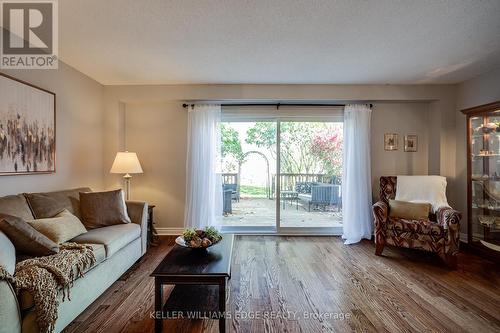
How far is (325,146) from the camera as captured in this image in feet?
13.4

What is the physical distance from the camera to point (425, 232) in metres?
2.88

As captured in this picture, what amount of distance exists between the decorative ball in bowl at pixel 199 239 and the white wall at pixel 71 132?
1826 mm

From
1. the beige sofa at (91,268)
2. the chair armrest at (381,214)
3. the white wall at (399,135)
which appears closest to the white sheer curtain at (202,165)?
the beige sofa at (91,268)

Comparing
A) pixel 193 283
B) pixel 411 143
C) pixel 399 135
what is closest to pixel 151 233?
pixel 193 283

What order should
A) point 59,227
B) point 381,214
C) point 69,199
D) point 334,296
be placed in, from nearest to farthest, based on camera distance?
1. point 59,227
2. point 334,296
3. point 69,199
4. point 381,214

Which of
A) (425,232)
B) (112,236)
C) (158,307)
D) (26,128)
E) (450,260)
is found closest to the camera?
(158,307)

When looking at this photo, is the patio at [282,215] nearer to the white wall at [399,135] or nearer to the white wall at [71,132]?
the white wall at [399,135]

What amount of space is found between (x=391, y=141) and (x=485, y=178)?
127 cm

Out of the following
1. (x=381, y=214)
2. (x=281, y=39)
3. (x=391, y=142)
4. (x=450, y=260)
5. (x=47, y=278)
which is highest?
(x=281, y=39)

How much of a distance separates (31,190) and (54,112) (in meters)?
0.94

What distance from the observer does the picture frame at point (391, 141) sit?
3990 millimetres

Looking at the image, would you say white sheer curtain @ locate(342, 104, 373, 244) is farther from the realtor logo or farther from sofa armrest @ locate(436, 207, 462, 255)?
the realtor logo

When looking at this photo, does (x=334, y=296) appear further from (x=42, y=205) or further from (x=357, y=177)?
(x=42, y=205)

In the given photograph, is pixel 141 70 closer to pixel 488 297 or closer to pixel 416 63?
pixel 416 63
